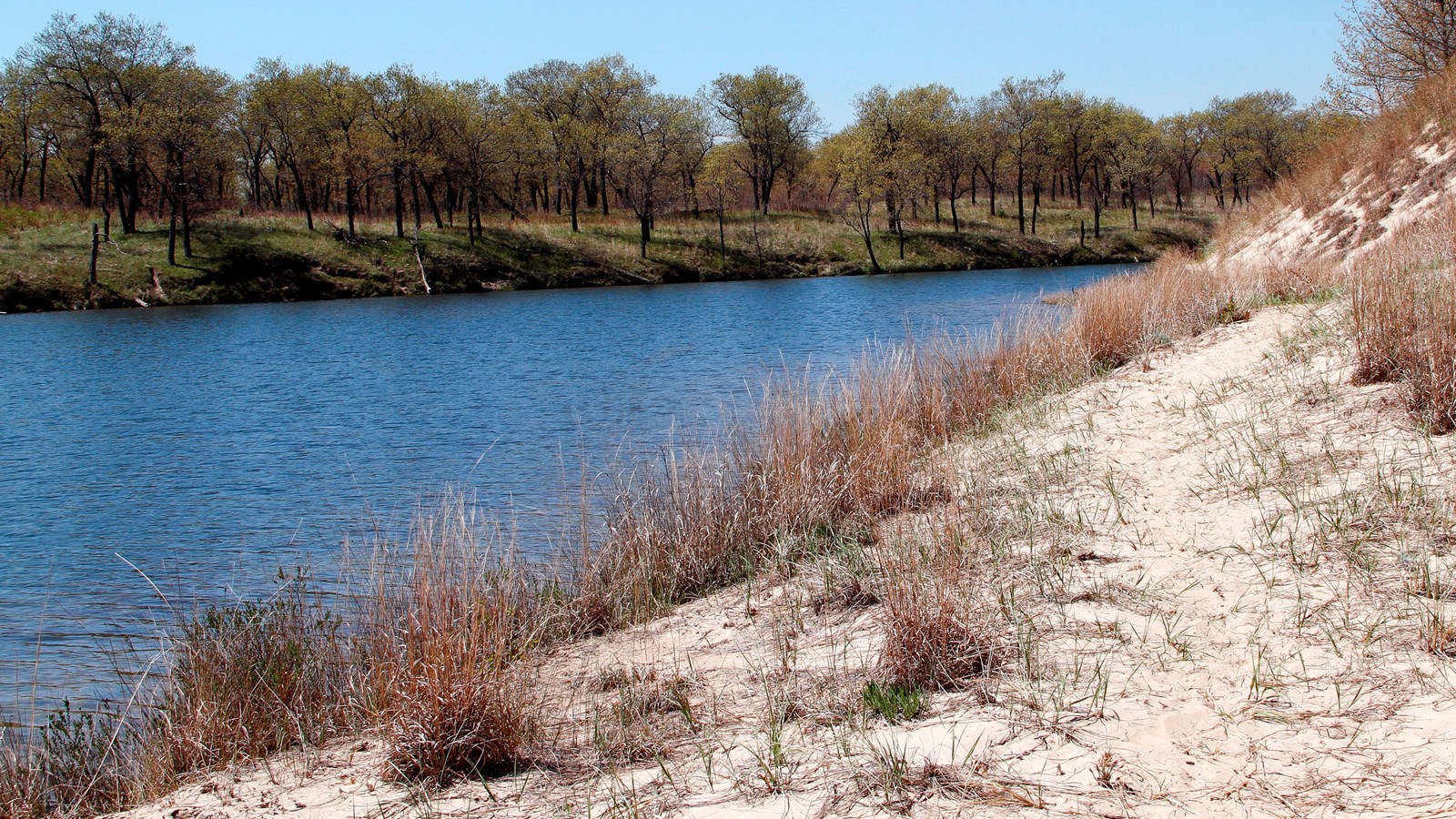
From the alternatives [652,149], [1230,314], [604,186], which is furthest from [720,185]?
[1230,314]

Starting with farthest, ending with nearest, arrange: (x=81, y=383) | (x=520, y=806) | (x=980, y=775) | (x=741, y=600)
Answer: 1. (x=81, y=383)
2. (x=741, y=600)
3. (x=520, y=806)
4. (x=980, y=775)

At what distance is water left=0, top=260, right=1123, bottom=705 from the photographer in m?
8.66

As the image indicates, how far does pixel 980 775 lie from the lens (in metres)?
3.53

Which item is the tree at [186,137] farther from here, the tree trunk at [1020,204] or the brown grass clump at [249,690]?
the tree trunk at [1020,204]

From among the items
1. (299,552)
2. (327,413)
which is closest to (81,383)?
(327,413)

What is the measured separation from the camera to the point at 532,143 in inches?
2430

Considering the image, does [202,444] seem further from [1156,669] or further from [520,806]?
[1156,669]

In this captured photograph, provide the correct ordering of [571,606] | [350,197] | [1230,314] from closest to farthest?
[571,606], [1230,314], [350,197]

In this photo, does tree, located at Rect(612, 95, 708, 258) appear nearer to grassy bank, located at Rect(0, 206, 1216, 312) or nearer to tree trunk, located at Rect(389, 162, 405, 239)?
grassy bank, located at Rect(0, 206, 1216, 312)

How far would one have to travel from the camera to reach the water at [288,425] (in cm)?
866

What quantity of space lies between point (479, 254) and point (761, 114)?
27.9 metres

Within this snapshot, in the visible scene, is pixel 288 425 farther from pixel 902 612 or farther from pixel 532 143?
pixel 532 143

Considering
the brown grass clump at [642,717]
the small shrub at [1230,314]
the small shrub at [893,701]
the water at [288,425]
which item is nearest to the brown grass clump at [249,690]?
the water at [288,425]

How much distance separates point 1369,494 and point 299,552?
8533 millimetres
